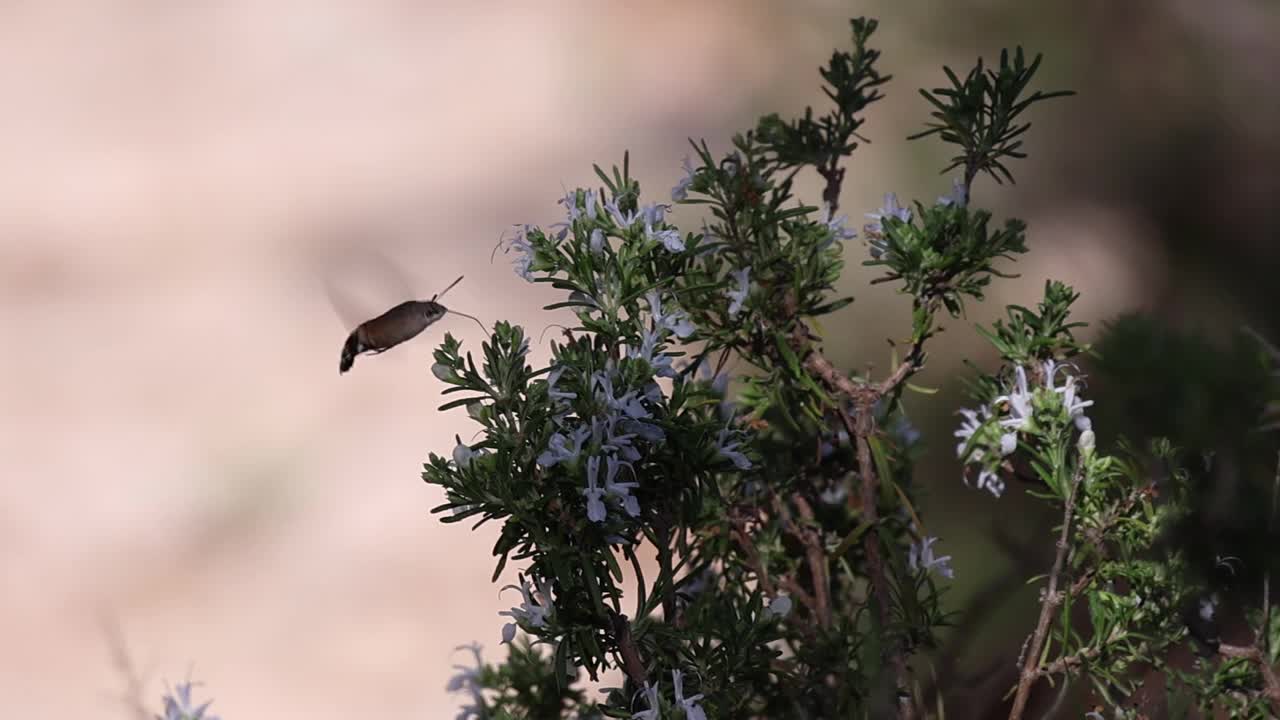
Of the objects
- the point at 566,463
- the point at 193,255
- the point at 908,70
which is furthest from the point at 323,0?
the point at 566,463

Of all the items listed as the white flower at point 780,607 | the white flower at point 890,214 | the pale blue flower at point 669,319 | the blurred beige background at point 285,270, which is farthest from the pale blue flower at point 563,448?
the blurred beige background at point 285,270

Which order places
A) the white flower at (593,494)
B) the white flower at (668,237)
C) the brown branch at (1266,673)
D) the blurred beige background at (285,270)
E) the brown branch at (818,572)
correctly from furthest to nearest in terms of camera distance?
the blurred beige background at (285,270) → the brown branch at (818,572) → the brown branch at (1266,673) → the white flower at (668,237) → the white flower at (593,494)

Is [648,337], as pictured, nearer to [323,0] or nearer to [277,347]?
[277,347]

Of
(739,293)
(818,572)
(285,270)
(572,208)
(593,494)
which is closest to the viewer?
(593,494)

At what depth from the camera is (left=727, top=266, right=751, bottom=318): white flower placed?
944 mm

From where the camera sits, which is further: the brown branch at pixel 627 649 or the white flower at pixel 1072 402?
the white flower at pixel 1072 402

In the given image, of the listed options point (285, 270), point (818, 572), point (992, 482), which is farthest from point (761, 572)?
point (285, 270)

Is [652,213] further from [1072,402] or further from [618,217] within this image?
[1072,402]

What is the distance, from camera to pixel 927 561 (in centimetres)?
100

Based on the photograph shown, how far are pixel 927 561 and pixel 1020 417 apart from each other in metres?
0.16

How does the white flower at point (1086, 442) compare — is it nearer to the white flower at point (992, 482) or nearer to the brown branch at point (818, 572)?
the white flower at point (992, 482)

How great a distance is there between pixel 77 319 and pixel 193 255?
1.34 feet

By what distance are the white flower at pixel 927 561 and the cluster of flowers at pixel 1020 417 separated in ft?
0.24

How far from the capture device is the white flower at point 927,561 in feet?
3.25
